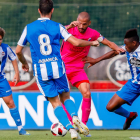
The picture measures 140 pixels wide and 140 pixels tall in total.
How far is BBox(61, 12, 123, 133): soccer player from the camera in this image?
6027 millimetres

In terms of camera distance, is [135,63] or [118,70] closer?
[135,63]

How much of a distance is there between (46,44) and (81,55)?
1.69 meters

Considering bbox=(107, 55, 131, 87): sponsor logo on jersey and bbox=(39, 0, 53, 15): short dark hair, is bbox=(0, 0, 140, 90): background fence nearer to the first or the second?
bbox=(107, 55, 131, 87): sponsor logo on jersey

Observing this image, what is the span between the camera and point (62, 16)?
11.4 m

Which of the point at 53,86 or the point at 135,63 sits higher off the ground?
the point at 135,63

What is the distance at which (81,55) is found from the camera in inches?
246

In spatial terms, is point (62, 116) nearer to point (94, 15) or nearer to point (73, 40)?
point (73, 40)

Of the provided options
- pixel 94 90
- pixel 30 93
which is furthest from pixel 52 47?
pixel 94 90

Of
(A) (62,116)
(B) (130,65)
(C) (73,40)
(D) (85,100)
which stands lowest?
(D) (85,100)

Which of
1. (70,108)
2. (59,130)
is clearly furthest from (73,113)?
(59,130)

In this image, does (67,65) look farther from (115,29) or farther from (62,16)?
(62,16)

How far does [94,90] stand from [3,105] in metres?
2.12

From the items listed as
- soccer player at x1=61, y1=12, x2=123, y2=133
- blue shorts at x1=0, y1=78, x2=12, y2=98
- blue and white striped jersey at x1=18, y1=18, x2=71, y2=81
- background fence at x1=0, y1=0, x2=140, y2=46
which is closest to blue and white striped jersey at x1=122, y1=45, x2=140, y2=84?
soccer player at x1=61, y1=12, x2=123, y2=133

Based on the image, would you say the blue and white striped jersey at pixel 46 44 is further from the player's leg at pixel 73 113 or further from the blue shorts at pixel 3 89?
the blue shorts at pixel 3 89
